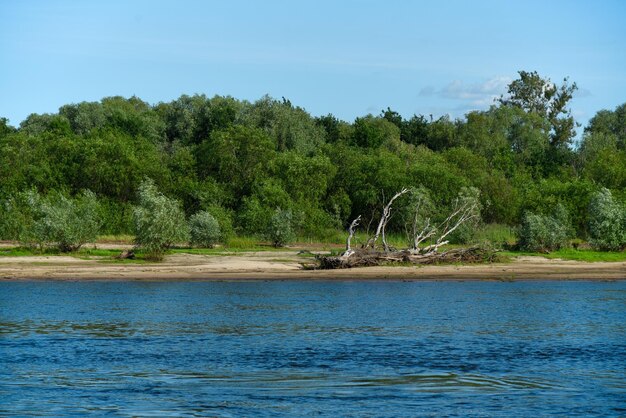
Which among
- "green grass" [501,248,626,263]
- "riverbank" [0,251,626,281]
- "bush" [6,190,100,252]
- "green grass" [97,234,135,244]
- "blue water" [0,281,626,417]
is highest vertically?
"bush" [6,190,100,252]

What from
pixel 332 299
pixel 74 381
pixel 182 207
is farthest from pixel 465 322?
A: pixel 182 207

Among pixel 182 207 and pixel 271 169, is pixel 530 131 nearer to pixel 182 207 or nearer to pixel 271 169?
pixel 271 169

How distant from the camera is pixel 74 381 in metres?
20.2

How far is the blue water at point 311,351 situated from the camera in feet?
59.7

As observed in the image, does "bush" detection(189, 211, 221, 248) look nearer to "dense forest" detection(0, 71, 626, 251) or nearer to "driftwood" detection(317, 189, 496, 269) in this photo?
"dense forest" detection(0, 71, 626, 251)

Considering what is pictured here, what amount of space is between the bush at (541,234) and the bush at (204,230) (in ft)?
56.5

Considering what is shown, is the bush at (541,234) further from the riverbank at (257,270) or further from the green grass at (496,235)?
the riverbank at (257,270)

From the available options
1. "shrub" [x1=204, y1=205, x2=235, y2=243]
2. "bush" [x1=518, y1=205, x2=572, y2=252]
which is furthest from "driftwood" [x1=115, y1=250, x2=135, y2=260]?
"bush" [x1=518, y1=205, x2=572, y2=252]

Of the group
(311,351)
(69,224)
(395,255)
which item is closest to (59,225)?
(69,224)

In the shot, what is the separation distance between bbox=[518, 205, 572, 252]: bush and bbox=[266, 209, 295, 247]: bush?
13392mm

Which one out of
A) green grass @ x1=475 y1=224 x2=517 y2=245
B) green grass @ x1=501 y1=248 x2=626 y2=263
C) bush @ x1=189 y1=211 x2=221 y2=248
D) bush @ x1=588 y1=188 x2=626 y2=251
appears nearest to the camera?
green grass @ x1=501 y1=248 x2=626 y2=263

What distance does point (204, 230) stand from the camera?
52.7m

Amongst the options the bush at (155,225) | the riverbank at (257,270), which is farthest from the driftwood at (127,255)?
the riverbank at (257,270)

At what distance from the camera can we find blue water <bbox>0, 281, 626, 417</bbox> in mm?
18203
